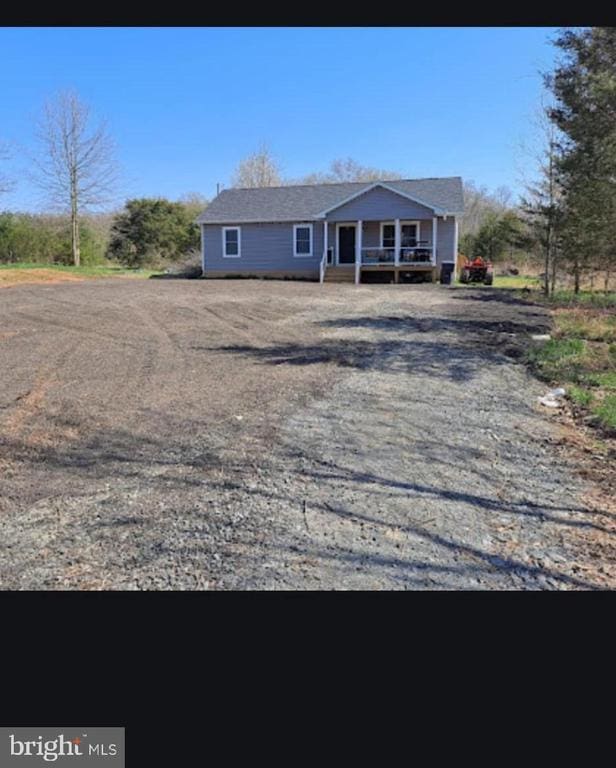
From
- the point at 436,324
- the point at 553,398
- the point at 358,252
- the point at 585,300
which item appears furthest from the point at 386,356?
the point at 358,252

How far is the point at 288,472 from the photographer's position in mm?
4160

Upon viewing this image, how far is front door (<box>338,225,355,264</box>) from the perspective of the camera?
2730cm

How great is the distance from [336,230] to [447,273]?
564cm

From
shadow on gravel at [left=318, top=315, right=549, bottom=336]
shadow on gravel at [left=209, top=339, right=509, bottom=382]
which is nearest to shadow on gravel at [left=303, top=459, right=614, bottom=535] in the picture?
shadow on gravel at [left=209, top=339, right=509, bottom=382]

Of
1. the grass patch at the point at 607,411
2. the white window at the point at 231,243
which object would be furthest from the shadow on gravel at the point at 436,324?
the white window at the point at 231,243

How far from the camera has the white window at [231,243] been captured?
93.6 ft

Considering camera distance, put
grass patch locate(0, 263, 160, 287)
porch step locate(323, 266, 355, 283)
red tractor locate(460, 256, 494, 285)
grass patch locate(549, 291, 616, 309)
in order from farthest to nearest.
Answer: porch step locate(323, 266, 355, 283)
red tractor locate(460, 256, 494, 285)
grass patch locate(0, 263, 160, 287)
grass patch locate(549, 291, 616, 309)

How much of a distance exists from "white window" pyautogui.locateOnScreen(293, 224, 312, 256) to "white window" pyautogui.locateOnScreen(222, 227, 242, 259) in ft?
9.04

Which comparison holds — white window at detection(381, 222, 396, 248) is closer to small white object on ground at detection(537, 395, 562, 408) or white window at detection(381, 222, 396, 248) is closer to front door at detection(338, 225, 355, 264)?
front door at detection(338, 225, 355, 264)

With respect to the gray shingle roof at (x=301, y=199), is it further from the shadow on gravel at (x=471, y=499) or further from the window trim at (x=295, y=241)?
the shadow on gravel at (x=471, y=499)

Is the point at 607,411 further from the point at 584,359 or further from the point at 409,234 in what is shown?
the point at 409,234

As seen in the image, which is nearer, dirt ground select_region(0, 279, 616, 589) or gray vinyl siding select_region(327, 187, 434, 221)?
dirt ground select_region(0, 279, 616, 589)
